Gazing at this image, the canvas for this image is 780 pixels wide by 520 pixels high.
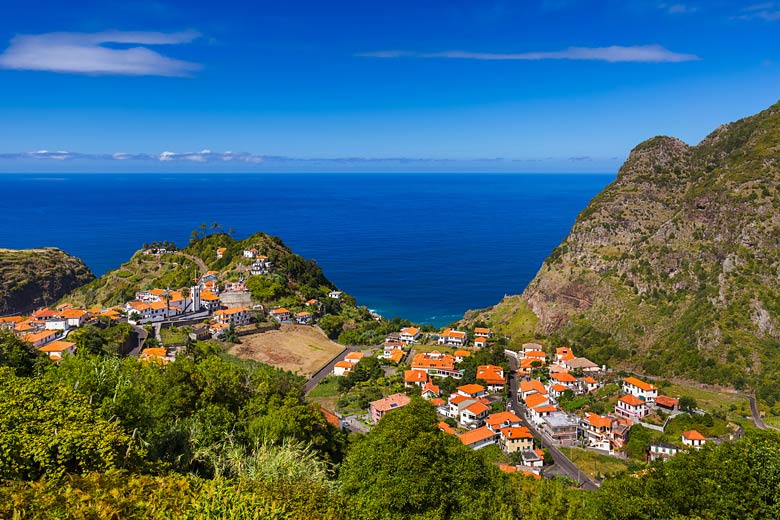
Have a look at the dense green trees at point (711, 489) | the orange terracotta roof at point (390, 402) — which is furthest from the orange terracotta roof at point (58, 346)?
the dense green trees at point (711, 489)

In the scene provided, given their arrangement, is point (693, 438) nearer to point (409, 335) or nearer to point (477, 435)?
point (477, 435)

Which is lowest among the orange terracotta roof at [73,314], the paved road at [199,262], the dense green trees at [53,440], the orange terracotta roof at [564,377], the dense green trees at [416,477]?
the orange terracotta roof at [564,377]

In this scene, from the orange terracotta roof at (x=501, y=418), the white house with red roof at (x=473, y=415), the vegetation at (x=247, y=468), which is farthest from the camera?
the white house with red roof at (x=473, y=415)

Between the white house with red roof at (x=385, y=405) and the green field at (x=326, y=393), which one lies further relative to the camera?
the green field at (x=326, y=393)

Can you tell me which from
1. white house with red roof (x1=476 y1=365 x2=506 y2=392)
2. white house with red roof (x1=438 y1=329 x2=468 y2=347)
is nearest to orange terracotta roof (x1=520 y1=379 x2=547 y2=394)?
white house with red roof (x1=476 y1=365 x2=506 y2=392)

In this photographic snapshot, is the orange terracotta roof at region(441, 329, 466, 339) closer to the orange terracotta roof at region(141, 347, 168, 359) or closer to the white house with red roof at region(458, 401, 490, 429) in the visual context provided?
the white house with red roof at region(458, 401, 490, 429)

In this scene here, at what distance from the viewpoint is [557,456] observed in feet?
119

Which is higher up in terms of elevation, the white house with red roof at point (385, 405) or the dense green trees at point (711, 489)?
the dense green trees at point (711, 489)

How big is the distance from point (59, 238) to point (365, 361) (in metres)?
118

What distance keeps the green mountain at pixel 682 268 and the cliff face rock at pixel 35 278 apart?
70791 millimetres

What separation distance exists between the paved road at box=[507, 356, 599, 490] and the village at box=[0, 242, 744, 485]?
0.35 ft

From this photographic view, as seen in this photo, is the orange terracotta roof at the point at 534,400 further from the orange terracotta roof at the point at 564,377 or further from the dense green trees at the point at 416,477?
the dense green trees at the point at 416,477

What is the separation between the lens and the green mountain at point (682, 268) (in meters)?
52.4

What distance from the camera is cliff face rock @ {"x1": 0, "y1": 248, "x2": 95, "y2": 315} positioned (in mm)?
79375
